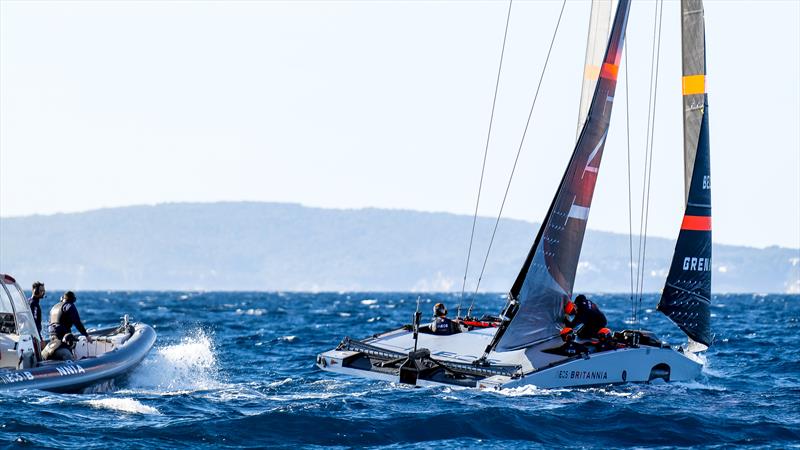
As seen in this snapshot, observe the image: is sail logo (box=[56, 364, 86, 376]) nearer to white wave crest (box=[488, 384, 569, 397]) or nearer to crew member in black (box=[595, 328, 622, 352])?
white wave crest (box=[488, 384, 569, 397])

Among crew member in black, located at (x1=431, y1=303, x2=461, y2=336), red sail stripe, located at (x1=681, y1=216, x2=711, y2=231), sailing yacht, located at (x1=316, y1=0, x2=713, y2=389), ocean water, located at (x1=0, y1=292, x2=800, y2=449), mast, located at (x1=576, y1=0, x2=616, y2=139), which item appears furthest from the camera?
mast, located at (x1=576, y1=0, x2=616, y2=139)

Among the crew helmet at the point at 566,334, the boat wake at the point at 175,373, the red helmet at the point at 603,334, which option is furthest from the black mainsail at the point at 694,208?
the boat wake at the point at 175,373

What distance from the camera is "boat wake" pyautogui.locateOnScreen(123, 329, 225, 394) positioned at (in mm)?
21266

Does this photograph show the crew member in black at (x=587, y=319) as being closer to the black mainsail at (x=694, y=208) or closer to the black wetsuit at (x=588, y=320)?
the black wetsuit at (x=588, y=320)

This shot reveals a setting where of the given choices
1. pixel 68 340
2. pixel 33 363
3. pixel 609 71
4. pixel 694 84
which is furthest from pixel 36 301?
pixel 694 84

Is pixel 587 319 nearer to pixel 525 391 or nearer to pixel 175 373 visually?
pixel 525 391

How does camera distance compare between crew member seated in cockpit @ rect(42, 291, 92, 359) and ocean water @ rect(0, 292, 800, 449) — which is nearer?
ocean water @ rect(0, 292, 800, 449)

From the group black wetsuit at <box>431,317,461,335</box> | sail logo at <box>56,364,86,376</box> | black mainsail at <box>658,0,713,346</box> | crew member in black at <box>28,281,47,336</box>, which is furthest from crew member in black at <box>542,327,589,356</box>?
crew member in black at <box>28,281,47,336</box>

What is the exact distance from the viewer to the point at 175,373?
77.1ft

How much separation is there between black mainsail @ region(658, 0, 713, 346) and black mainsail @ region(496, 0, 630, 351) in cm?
222

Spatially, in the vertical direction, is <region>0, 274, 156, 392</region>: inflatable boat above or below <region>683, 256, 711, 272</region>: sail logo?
below

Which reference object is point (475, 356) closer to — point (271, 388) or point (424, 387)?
point (424, 387)

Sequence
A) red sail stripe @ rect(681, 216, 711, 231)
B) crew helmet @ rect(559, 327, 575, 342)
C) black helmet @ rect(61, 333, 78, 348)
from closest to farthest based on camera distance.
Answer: black helmet @ rect(61, 333, 78, 348) < crew helmet @ rect(559, 327, 575, 342) < red sail stripe @ rect(681, 216, 711, 231)

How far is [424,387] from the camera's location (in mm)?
19922
